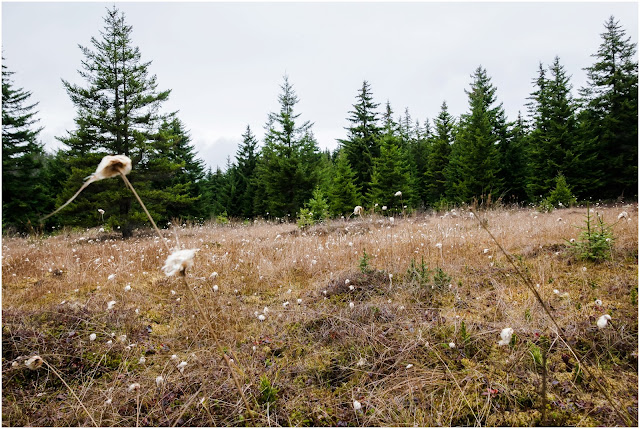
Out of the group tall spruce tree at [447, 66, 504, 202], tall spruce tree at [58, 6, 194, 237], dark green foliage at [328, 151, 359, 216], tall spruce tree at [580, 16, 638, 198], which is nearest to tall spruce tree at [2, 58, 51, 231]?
tall spruce tree at [58, 6, 194, 237]

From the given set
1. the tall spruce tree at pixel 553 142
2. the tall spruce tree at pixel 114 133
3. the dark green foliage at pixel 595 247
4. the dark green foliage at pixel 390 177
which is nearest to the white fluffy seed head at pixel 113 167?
the dark green foliage at pixel 595 247

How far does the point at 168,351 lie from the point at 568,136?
25403 mm

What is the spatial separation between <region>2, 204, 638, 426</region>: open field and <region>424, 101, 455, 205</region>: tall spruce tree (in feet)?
75.5

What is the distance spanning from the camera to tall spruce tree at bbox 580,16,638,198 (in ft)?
63.2

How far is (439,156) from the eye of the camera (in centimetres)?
2662

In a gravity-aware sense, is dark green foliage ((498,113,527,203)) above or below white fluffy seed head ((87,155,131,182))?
above

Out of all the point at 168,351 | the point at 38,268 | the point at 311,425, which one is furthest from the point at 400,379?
the point at 38,268

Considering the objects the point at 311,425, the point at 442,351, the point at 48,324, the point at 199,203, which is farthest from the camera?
the point at 199,203

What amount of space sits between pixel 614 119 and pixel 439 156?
1088 cm

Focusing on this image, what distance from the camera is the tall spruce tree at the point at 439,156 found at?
87.4ft

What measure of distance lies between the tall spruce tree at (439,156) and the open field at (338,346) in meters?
23.0

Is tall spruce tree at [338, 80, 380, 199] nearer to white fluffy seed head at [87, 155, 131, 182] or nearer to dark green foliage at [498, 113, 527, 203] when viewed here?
dark green foliage at [498, 113, 527, 203]

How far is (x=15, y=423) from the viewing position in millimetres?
2234

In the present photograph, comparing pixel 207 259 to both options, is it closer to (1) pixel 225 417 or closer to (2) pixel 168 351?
(2) pixel 168 351
